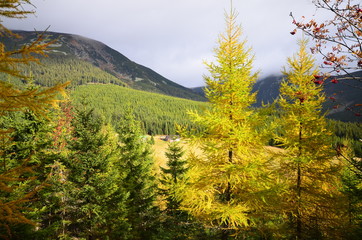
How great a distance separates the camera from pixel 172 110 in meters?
146

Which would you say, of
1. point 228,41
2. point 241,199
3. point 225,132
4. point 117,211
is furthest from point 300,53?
point 117,211

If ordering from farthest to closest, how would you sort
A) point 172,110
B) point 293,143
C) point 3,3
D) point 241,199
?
point 172,110, point 293,143, point 241,199, point 3,3

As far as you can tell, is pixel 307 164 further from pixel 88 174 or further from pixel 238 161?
pixel 88 174

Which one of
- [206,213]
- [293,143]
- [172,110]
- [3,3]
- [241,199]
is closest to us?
[3,3]

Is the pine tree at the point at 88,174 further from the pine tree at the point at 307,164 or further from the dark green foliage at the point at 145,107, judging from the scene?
the dark green foliage at the point at 145,107

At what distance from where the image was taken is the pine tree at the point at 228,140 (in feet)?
23.6

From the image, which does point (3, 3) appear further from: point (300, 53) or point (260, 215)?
point (300, 53)

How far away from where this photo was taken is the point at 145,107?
472ft

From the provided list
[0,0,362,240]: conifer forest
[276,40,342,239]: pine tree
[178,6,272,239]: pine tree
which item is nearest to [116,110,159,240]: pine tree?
[0,0,362,240]: conifer forest

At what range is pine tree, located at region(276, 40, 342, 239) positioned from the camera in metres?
8.27

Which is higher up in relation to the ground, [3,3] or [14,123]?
[3,3]

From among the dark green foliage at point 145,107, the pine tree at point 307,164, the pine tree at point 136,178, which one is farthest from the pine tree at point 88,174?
the dark green foliage at point 145,107

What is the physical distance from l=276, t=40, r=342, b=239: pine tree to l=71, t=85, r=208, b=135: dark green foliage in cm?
9692

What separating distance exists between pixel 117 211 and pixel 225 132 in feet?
30.7
